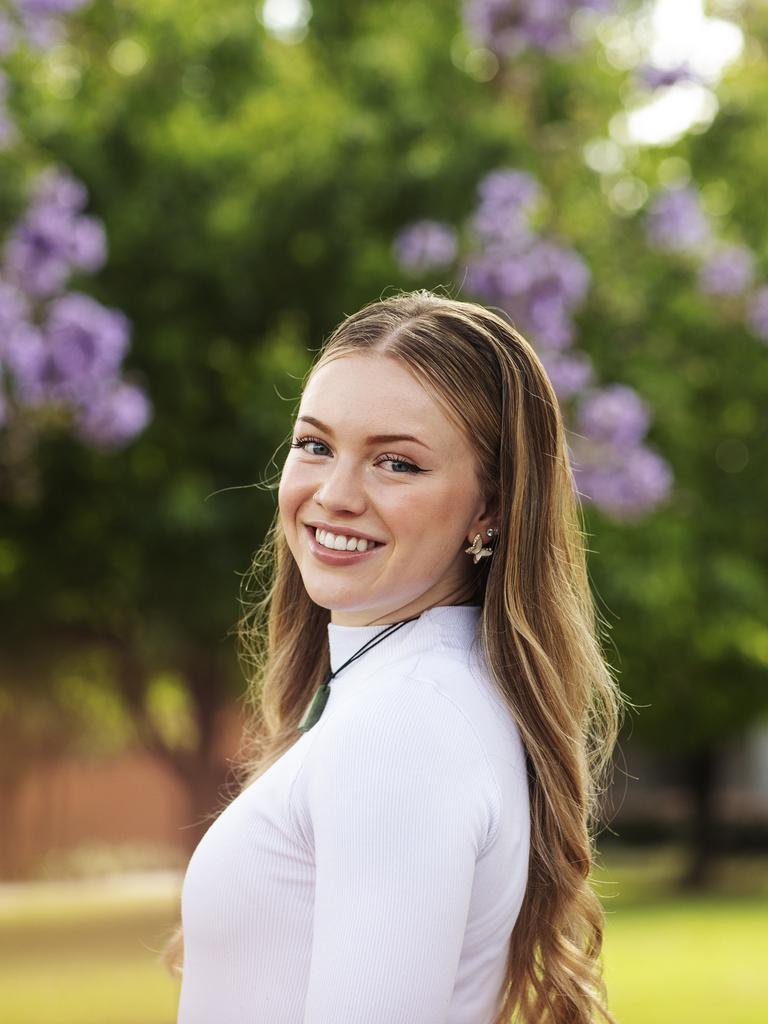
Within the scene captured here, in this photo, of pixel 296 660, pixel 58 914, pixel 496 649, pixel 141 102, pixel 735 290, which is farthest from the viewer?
pixel 58 914

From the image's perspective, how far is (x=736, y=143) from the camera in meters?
15.0

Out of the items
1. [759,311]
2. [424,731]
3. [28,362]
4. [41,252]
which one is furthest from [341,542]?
[759,311]

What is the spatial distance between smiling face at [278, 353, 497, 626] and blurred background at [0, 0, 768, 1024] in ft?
14.7

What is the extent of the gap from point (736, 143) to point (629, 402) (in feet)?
26.6

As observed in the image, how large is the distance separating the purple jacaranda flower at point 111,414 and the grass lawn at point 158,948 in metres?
2.45

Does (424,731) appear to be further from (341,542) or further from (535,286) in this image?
(535,286)

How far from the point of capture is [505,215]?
8.28 meters

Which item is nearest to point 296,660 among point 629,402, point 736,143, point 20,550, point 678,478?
point 629,402

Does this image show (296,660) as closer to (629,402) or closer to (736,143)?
(629,402)

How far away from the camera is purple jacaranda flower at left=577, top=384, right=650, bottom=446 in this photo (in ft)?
25.8

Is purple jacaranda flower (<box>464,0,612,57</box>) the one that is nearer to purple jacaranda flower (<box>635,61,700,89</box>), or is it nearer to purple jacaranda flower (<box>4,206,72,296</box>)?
purple jacaranda flower (<box>635,61,700,89</box>)

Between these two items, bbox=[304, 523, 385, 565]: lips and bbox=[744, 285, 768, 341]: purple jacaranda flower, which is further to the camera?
bbox=[744, 285, 768, 341]: purple jacaranda flower

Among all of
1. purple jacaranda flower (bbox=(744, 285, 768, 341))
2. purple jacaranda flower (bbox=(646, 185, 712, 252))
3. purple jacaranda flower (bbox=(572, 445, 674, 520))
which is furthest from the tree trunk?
purple jacaranda flower (bbox=(572, 445, 674, 520))

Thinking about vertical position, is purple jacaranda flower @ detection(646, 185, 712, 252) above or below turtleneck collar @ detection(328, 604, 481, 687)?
above
